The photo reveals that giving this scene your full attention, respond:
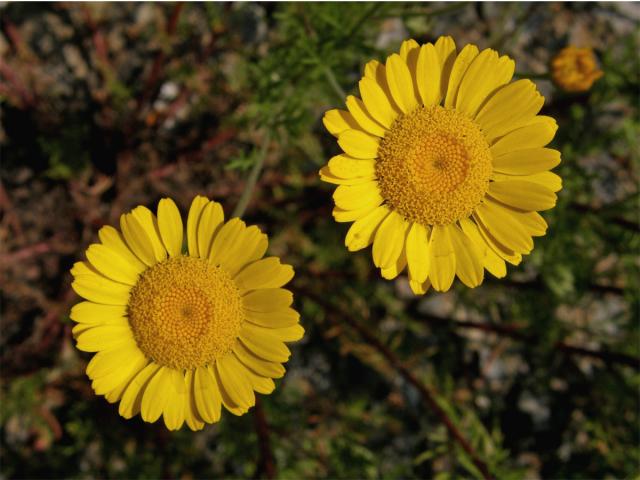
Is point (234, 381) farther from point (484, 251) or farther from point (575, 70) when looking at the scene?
point (575, 70)

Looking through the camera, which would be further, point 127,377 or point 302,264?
point 302,264

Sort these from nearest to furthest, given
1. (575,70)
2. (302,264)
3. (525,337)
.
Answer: (575,70), (525,337), (302,264)

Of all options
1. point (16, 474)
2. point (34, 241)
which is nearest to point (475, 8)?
point (34, 241)

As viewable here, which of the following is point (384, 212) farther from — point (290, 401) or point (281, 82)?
point (290, 401)

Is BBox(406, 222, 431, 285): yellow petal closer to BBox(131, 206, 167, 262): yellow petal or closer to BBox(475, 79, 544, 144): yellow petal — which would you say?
BBox(475, 79, 544, 144): yellow petal

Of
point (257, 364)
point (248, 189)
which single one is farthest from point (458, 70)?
point (257, 364)
